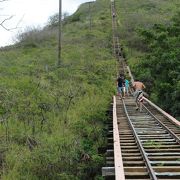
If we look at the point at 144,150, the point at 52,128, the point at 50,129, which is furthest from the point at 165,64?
the point at 144,150

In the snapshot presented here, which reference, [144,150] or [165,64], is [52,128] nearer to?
[144,150]

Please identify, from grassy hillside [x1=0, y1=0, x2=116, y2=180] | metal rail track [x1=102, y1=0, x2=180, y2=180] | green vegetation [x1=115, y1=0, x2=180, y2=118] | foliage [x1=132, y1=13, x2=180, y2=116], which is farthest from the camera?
green vegetation [x1=115, y1=0, x2=180, y2=118]

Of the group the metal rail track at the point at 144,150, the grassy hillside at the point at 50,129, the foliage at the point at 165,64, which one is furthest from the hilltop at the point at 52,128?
the foliage at the point at 165,64

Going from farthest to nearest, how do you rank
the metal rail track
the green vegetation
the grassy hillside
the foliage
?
the green vegetation
the foliage
the grassy hillside
the metal rail track

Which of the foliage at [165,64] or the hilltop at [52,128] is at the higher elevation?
the foliage at [165,64]

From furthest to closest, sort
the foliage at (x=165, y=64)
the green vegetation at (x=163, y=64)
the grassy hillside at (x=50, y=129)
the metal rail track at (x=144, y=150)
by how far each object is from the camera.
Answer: the green vegetation at (x=163, y=64) → the foliage at (x=165, y=64) → the grassy hillside at (x=50, y=129) → the metal rail track at (x=144, y=150)

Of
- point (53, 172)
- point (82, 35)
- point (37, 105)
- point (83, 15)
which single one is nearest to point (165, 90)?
point (37, 105)

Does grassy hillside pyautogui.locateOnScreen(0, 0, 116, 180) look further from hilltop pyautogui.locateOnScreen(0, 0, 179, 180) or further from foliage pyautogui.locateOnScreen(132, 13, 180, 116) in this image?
foliage pyautogui.locateOnScreen(132, 13, 180, 116)

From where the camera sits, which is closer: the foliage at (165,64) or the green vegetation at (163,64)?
the foliage at (165,64)

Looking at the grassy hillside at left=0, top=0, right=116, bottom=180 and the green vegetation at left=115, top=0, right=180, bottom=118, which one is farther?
the green vegetation at left=115, top=0, right=180, bottom=118

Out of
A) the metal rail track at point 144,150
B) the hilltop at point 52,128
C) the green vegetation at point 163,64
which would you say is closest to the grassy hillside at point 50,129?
the hilltop at point 52,128


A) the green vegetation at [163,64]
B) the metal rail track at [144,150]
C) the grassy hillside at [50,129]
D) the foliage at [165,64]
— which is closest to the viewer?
the metal rail track at [144,150]

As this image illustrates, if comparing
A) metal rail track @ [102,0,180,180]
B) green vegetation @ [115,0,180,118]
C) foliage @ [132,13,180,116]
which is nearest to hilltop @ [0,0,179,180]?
metal rail track @ [102,0,180,180]

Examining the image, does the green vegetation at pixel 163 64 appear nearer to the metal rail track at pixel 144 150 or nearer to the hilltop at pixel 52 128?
the hilltop at pixel 52 128
